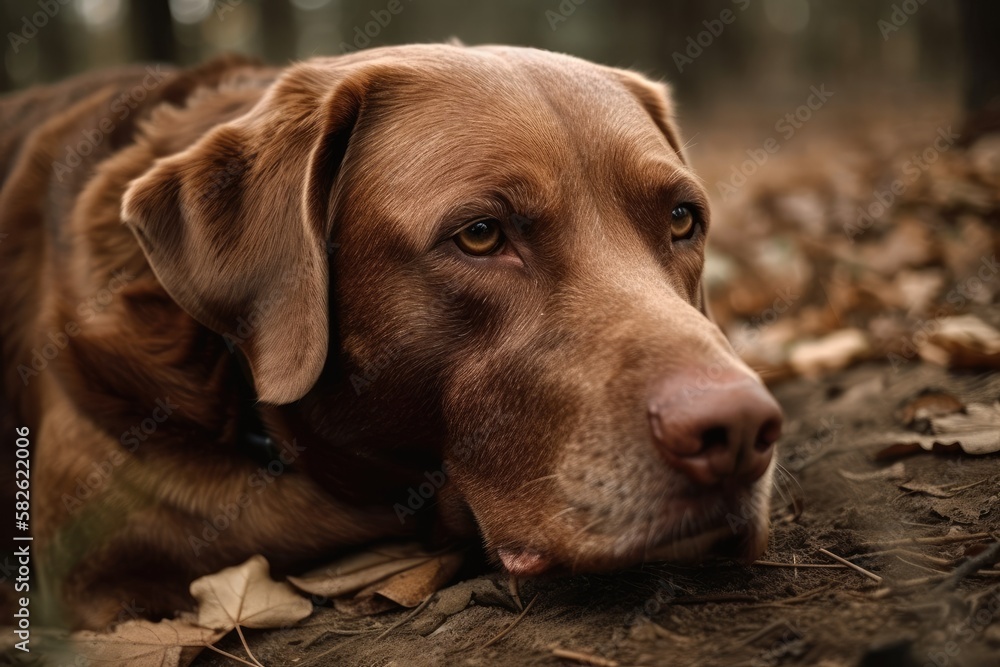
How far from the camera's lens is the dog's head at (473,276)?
2.35 meters

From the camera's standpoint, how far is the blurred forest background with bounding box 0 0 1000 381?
518cm

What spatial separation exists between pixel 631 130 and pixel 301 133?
1.07m

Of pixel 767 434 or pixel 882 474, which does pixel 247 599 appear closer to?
pixel 767 434

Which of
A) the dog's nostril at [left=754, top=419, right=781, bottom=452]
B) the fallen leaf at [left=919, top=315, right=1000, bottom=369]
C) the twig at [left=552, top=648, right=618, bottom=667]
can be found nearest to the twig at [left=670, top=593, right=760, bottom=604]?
the twig at [left=552, top=648, right=618, bottom=667]

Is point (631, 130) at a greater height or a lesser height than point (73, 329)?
greater

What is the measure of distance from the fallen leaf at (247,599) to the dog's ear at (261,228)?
624 mm

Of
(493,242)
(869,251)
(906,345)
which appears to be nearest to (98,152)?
(493,242)

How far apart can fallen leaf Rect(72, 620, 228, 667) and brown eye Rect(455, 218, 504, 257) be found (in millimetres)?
1379

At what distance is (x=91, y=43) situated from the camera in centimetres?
2862

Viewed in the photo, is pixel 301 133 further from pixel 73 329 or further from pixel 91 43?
pixel 91 43

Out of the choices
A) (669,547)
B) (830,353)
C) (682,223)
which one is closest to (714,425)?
(669,547)
